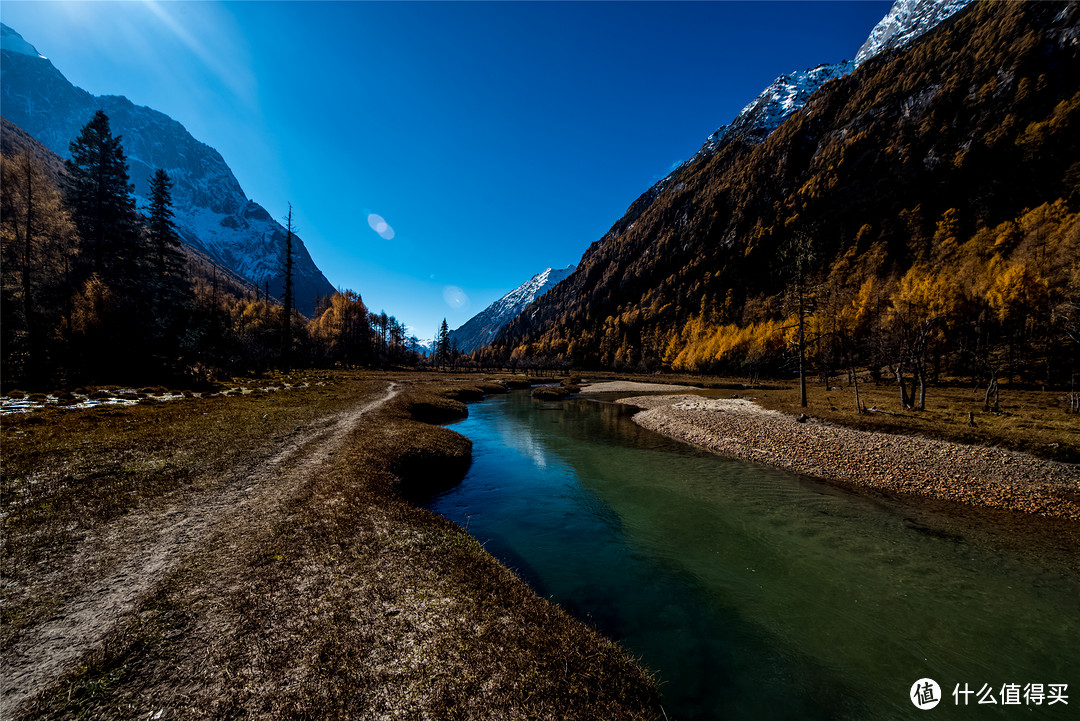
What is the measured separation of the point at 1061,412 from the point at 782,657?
3897 centimetres

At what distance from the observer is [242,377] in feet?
164

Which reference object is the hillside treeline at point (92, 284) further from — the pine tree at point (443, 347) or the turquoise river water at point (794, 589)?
the pine tree at point (443, 347)

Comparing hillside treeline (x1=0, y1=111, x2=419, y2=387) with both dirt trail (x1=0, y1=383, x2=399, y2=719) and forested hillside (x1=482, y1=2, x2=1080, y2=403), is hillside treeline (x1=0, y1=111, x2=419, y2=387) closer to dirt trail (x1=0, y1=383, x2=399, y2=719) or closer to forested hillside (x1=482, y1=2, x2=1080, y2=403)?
dirt trail (x1=0, y1=383, x2=399, y2=719)

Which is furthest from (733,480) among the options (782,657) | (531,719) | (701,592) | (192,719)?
(192,719)

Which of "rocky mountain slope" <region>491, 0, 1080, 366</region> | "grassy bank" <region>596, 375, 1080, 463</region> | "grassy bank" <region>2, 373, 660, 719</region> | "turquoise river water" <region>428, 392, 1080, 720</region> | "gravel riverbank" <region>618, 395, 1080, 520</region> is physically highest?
"rocky mountain slope" <region>491, 0, 1080, 366</region>

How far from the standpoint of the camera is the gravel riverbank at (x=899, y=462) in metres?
16.0

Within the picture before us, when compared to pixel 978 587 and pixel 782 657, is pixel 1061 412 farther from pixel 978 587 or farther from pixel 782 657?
pixel 782 657

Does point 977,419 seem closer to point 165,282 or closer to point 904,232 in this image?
point 165,282

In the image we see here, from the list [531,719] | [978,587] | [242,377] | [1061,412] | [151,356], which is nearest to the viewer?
[531,719]

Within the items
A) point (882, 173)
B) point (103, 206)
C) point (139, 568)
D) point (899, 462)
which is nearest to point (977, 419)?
point (899, 462)

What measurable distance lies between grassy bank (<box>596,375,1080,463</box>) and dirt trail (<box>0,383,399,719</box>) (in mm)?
35310

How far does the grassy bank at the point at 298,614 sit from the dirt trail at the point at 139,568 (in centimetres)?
23

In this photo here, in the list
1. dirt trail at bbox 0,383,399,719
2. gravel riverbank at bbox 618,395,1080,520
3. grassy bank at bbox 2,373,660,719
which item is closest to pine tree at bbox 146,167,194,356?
grassy bank at bbox 2,373,660,719

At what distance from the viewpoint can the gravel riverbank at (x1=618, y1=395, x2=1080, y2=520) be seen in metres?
16.0
